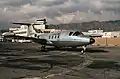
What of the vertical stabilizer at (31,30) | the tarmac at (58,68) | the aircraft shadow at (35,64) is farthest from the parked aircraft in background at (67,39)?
the aircraft shadow at (35,64)

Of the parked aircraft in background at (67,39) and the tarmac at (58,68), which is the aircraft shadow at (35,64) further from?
the parked aircraft in background at (67,39)

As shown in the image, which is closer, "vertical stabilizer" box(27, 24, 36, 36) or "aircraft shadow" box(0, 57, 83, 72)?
"aircraft shadow" box(0, 57, 83, 72)

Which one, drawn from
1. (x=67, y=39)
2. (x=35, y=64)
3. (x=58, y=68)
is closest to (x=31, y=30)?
(x=67, y=39)

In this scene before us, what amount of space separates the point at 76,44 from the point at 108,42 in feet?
125

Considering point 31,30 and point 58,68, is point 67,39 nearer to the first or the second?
point 31,30

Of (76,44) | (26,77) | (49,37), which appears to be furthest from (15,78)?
(49,37)

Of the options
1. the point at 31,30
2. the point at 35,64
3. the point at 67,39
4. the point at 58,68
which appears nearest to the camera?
the point at 58,68

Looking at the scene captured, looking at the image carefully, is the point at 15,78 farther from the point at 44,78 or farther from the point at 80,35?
the point at 80,35

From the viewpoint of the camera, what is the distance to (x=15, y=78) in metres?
11.4

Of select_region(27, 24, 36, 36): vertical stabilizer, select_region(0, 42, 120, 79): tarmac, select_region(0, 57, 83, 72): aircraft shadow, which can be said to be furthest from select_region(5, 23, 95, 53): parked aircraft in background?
select_region(0, 57, 83, 72): aircraft shadow

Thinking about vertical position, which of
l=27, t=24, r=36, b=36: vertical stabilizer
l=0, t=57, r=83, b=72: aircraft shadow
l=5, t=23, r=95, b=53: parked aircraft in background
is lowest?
l=0, t=57, r=83, b=72: aircraft shadow

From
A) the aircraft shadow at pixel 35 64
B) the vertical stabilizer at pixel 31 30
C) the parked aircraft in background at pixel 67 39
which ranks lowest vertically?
the aircraft shadow at pixel 35 64

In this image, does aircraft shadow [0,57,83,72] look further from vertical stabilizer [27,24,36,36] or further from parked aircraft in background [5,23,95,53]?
vertical stabilizer [27,24,36,36]

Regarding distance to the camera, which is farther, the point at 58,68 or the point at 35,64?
the point at 35,64
